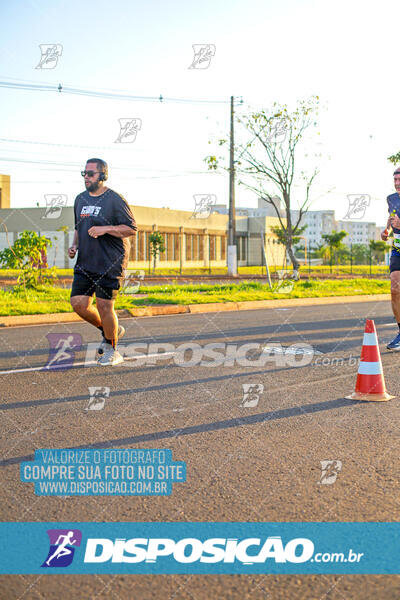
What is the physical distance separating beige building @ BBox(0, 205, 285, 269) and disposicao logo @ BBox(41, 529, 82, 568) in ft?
137

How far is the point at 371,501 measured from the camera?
3.35 metres

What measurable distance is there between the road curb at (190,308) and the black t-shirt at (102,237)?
17.5 ft

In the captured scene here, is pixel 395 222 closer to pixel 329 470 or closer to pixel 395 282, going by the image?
pixel 395 282

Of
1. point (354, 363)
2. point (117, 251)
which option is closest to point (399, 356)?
point (354, 363)

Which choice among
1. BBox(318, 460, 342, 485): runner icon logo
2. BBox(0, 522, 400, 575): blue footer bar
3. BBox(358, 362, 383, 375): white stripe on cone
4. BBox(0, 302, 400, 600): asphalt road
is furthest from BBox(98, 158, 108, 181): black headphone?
BBox(0, 522, 400, 575): blue footer bar

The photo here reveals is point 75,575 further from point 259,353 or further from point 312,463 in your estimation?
point 259,353

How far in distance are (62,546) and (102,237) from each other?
4480 mm

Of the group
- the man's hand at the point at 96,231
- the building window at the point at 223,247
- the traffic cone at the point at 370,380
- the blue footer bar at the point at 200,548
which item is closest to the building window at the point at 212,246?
the building window at the point at 223,247

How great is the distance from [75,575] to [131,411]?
2.58m

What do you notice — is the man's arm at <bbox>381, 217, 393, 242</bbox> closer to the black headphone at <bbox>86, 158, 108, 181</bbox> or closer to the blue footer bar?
the black headphone at <bbox>86, 158, 108, 181</bbox>

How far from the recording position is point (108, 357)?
7.23 metres

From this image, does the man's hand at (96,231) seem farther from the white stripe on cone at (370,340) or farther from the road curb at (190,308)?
the road curb at (190,308)

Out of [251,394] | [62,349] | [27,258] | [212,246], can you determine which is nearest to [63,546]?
[251,394]

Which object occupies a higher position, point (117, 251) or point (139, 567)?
point (117, 251)
